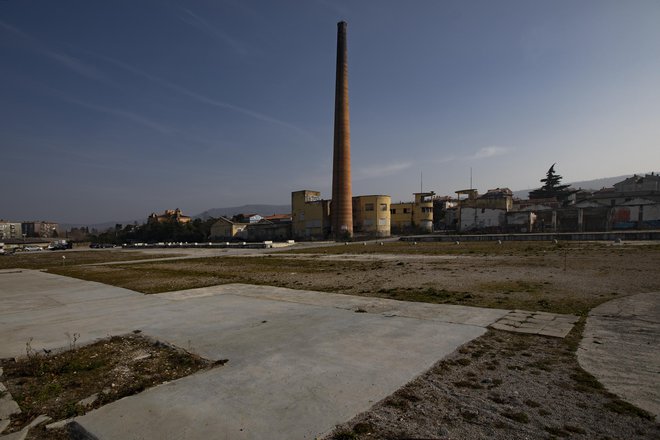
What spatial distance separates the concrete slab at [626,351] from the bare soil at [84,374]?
5.10 meters

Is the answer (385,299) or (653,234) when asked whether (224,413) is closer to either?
(385,299)

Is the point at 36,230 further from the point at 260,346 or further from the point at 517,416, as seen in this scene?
the point at 517,416

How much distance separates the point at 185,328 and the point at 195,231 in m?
85.2

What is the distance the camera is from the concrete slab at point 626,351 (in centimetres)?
399

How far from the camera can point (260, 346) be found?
229 inches

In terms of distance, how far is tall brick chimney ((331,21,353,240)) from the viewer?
53.9 metres

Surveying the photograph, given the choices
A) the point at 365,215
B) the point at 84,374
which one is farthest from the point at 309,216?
the point at 84,374

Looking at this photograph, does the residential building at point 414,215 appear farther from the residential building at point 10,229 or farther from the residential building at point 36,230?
the residential building at point 10,229

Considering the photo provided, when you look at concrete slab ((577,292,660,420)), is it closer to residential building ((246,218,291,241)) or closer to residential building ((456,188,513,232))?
residential building ((456,188,513,232))

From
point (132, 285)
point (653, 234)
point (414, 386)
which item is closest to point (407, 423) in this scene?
point (414, 386)

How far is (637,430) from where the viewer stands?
3.23 metres

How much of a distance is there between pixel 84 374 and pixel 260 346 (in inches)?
95.5

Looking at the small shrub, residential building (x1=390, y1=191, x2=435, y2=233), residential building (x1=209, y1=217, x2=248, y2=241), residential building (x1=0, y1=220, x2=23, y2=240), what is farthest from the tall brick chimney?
residential building (x1=0, y1=220, x2=23, y2=240)

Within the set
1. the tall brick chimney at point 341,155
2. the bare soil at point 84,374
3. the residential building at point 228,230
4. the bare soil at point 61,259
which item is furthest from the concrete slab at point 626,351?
the residential building at point 228,230
